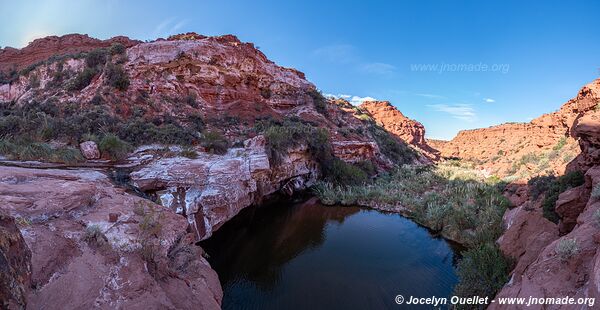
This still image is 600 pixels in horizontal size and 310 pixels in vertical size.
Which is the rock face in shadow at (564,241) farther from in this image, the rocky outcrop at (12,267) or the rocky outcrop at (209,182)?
the rocky outcrop at (209,182)

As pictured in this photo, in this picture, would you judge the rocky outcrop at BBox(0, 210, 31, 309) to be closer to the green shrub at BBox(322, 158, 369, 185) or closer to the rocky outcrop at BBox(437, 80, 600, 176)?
the rocky outcrop at BBox(437, 80, 600, 176)

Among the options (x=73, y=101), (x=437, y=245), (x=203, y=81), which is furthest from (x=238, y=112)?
(x=437, y=245)

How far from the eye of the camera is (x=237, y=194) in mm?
10641

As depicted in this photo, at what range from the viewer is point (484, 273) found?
6.27 m

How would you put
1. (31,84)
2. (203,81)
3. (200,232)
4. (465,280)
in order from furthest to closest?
1. (203,81)
2. (31,84)
3. (200,232)
4. (465,280)

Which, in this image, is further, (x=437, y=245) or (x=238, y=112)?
(x=238, y=112)

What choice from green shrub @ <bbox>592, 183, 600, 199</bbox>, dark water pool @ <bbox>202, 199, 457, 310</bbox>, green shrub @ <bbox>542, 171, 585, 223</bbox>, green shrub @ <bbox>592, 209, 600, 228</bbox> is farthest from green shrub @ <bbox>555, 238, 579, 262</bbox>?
dark water pool @ <bbox>202, 199, 457, 310</bbox>

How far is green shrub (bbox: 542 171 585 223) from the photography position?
6.39 m

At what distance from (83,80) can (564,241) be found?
22.8 m

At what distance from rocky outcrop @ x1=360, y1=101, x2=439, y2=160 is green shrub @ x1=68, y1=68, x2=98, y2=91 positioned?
46.1m

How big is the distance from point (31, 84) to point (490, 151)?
52.4 metres

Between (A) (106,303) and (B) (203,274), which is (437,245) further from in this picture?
(A) (106,303)

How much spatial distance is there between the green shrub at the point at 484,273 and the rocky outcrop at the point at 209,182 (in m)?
7.16

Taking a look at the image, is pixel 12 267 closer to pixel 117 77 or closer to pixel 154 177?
pixel 154 177
